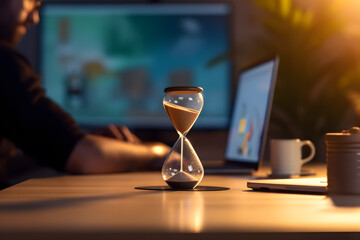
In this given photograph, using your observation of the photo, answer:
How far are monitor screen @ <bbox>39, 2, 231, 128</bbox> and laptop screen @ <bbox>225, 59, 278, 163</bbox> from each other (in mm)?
1479

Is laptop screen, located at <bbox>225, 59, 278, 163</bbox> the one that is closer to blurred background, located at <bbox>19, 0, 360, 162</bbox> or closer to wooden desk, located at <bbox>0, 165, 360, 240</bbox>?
wooden desk, located at <bbox>0, 165, 360, 240</bbox>

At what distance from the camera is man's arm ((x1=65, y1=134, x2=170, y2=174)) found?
1.51 m

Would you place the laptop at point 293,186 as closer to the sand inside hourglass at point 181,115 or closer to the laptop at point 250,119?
the sand inside hourglass at point 181,115

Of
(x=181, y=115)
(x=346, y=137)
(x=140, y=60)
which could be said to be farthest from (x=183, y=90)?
(x=140, y=60)

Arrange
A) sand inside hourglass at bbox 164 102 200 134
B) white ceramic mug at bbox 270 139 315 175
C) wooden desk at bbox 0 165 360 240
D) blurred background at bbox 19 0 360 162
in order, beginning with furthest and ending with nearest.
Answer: blurred background at bbox 19 0 360 162 < white ceramic mug at bbox 270 139 315 175 < sand inside hourglass at bbox 164 102 200 134 < wooden desk at bbox 0 165 360 240

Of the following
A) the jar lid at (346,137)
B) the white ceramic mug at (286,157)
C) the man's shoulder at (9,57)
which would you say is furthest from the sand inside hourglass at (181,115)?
the man's shoulder at (9,57)

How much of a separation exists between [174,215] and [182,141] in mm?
340

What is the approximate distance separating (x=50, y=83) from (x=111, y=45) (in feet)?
1.61

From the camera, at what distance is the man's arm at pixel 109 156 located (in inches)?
59.3

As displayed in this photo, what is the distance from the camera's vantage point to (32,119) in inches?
59.7

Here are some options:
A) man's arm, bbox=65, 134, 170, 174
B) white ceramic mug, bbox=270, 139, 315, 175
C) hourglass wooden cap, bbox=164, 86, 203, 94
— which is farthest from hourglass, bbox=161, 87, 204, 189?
man's arm, bbox=65, 134, 170, 174

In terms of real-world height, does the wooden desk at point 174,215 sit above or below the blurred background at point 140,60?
below

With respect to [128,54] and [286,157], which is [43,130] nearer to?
[286,157]

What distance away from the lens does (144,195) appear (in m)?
0.92
